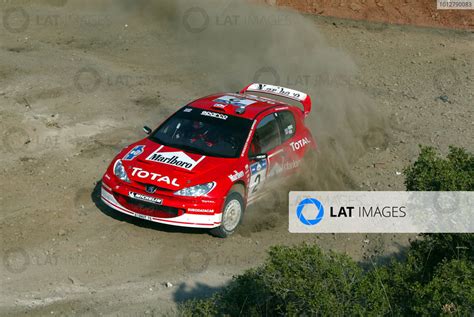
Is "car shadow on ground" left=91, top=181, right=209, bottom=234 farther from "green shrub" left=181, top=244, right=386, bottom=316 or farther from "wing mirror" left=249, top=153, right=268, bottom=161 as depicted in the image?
"green shrub" left=181, top=244, right=386, bottom=316

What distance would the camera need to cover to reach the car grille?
11.6 meters

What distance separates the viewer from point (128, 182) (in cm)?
1175

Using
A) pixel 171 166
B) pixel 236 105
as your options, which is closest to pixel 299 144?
pixel 236 105

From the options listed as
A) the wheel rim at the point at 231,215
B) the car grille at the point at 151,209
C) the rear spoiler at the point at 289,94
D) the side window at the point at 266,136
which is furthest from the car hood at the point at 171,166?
the rear spoiler at the point at 289,94

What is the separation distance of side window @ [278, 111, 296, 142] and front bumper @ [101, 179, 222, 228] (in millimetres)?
2378

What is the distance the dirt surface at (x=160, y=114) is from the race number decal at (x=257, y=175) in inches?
18.1

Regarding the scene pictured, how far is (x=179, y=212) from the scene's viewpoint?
37.9ft

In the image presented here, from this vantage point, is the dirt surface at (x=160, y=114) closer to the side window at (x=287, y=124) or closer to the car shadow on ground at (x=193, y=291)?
the car shadow on ground at (x=193, y=291)

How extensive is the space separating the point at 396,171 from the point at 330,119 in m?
2.20

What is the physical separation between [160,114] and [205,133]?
4426mm

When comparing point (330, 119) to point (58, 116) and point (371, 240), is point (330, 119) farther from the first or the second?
point (58, 116)

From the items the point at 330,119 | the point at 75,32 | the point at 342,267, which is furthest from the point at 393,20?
the point at 342,267

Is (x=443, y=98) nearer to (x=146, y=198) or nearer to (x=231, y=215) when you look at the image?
(x=231, y=215)

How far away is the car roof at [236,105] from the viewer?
1302 centimetres
